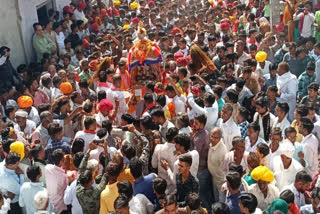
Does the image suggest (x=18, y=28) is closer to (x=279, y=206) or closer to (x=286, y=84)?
(x=286, y=84)

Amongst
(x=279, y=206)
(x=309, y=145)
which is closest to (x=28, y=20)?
(x=309, y=145)

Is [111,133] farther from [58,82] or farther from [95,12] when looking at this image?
[95,12]

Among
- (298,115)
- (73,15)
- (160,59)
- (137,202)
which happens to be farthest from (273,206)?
(73,15)

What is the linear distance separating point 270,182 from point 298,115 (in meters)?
1.68

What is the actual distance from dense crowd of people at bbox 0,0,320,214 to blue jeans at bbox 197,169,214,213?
15 millimetres

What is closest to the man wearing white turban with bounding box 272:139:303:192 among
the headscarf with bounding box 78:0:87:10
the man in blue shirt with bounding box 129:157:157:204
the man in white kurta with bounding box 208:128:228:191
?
the man in white kurta with bounding box 208:128:228:191

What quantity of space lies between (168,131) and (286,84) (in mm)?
3040

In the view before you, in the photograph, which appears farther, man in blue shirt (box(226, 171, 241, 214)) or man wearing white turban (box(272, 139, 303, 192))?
man wearing white turban (box(272, 139, 303, 192))

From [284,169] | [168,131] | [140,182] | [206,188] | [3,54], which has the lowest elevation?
[206,188]

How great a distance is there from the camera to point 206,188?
6430 millimetres

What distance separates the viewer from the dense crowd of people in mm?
5238

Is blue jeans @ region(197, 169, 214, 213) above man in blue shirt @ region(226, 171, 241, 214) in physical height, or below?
below

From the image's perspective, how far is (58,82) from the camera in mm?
8859

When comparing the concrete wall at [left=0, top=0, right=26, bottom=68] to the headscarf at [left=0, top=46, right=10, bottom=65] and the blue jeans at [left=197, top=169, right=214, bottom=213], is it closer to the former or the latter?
the headscarf at [left=0, top=46, right=10, bottom=65]
